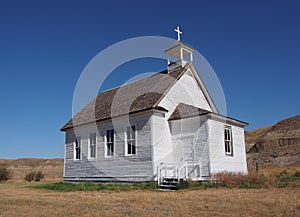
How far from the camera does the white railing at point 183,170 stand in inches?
702

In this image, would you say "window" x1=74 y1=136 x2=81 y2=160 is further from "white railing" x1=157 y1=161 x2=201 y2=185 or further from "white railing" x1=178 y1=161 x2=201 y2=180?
"white railing" x1=178 y1=161 x2=201 y2=180

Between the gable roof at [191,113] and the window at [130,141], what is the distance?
259 cm

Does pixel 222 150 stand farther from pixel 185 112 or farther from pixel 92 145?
pixel 92 145

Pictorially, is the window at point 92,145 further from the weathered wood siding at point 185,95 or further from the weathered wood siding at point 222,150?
the weathered wood siding at point 222,150

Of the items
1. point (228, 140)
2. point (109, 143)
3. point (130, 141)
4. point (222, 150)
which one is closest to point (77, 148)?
point (109, 143)

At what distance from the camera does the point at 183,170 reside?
1836 centimetres

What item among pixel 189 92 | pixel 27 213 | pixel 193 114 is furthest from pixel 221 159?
pixel 27 213

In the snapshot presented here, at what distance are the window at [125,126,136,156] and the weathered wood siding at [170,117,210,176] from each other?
2567 millimetres

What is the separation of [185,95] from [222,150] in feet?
16.8

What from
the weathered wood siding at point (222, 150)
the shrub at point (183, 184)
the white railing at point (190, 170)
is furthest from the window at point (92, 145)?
the weathered wood siding at point (222, 150)

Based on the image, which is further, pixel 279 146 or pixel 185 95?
pixel 279 146

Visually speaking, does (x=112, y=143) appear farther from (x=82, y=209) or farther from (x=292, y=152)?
(x=292, y=152)

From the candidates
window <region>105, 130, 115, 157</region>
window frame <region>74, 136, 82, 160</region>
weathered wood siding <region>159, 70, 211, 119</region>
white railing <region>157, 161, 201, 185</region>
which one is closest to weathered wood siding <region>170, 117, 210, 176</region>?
white railing <region>157, 161, 201, 185</region>

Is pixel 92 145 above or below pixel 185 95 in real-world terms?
below
